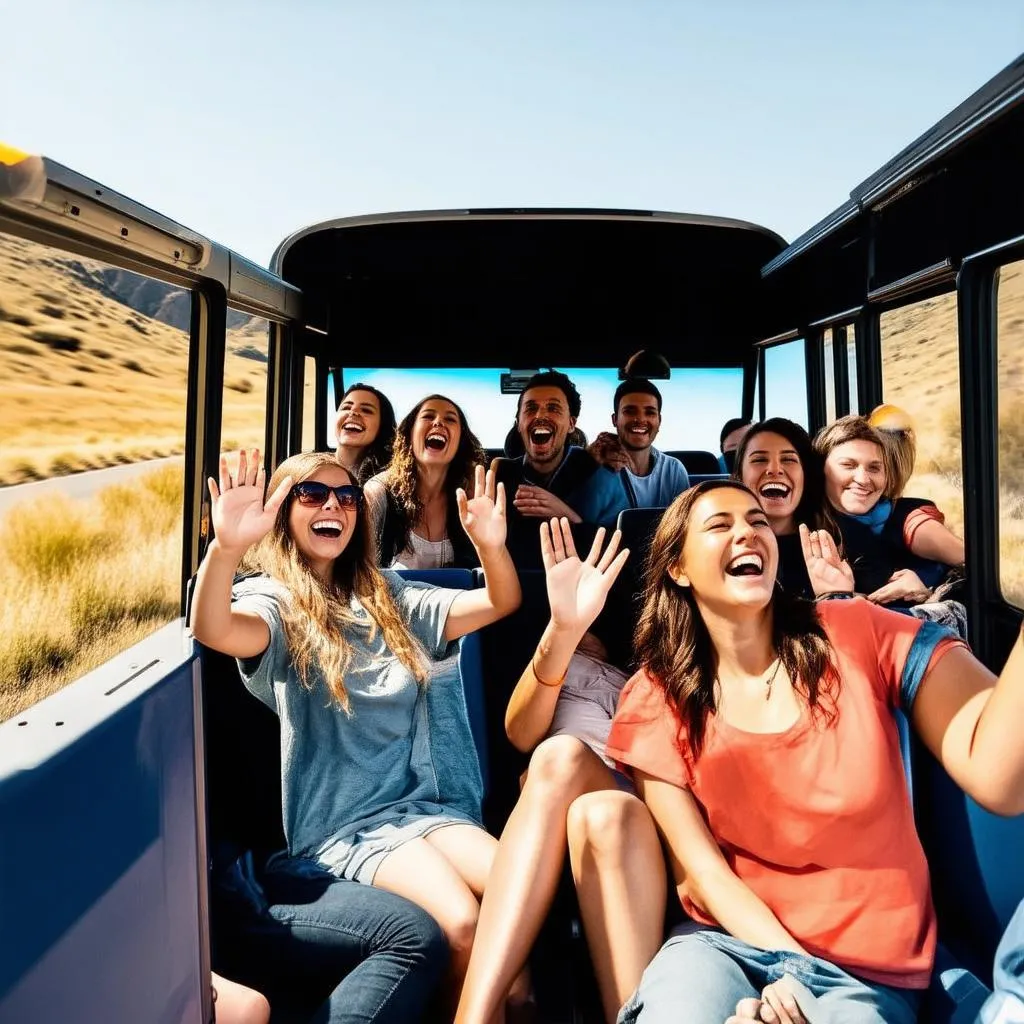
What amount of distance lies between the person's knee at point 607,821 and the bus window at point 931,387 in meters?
1.65

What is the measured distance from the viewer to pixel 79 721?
1.15 m

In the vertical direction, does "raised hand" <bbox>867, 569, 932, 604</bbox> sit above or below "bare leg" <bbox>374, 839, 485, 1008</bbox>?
above

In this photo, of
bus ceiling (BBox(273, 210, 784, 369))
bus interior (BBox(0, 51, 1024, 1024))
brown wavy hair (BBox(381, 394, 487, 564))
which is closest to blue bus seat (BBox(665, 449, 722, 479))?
bus interior (BBox(0, 51, 1024, 1024))

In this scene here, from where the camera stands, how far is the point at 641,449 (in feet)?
13.4

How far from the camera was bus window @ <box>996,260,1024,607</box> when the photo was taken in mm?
2492

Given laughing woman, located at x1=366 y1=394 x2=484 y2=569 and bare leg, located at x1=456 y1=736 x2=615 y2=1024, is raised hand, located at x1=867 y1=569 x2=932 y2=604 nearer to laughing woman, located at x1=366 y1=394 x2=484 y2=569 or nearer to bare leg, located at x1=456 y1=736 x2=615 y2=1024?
bare leg, located at x1=456 y1=736 x2=615 y2=1024

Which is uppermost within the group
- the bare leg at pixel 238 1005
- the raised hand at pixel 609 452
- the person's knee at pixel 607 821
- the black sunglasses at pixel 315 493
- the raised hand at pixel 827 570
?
the raised hand at pixel 609 452

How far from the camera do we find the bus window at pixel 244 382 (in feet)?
10.9

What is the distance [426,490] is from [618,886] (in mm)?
1954

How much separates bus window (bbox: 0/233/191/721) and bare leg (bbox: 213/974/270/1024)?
5.39ft

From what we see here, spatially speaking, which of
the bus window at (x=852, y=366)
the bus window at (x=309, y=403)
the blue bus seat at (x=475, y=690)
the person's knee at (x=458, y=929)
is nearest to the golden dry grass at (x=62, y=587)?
the bus window at (x=309, y=403)

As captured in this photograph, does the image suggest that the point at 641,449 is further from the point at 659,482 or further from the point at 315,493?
the point at 315,493

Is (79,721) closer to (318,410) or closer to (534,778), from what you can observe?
(534,778)

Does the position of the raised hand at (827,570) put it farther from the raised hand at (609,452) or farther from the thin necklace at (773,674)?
the raised hand at (609,452)
